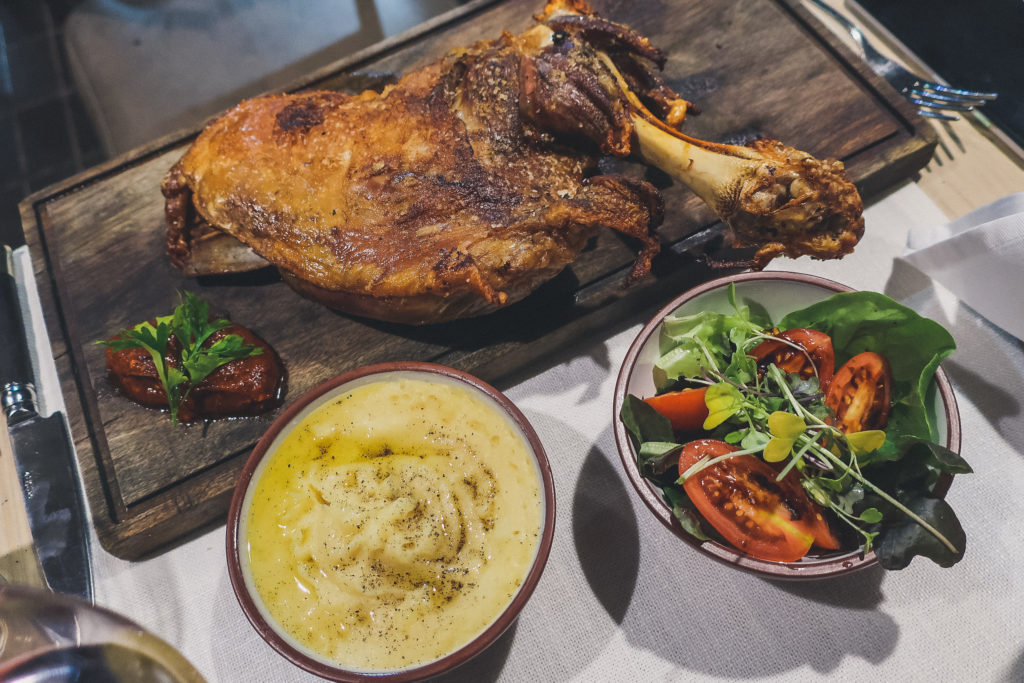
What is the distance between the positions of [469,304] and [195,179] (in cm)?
64

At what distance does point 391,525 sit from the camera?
1.10m

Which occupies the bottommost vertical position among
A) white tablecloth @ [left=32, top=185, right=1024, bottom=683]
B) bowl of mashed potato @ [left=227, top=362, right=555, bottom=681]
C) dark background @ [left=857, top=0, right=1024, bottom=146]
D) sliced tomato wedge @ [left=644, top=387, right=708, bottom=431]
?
white tablecloth @ [left=32, top=185, right=1024, bottom=683]

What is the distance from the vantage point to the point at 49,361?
160 centimetres

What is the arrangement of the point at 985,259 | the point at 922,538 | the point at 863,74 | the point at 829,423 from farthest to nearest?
the point at 863,74 → the point at 985,259 → the point at 829,423 → the point at 922,538

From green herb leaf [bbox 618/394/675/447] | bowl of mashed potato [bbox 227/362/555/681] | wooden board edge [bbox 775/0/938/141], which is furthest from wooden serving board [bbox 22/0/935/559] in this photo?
green herb leaf [bbox 618/394/675/447]

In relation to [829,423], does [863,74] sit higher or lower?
higher

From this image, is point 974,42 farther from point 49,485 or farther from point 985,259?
point 49,485

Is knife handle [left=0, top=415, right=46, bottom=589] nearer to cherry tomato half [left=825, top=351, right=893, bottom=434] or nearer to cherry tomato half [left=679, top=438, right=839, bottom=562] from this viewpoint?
cherry tomato half [left=679, top=438, right=839, bottom=562]

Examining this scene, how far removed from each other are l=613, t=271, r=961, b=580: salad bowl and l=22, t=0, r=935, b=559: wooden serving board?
0.28 meters

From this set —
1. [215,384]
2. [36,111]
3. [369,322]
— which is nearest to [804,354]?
[369,322]

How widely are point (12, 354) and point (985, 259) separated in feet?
7.00

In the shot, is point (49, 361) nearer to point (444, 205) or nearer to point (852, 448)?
point (444, 205)

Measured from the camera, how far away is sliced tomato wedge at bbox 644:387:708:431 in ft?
3.86

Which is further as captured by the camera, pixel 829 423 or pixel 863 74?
pixel 863 74
